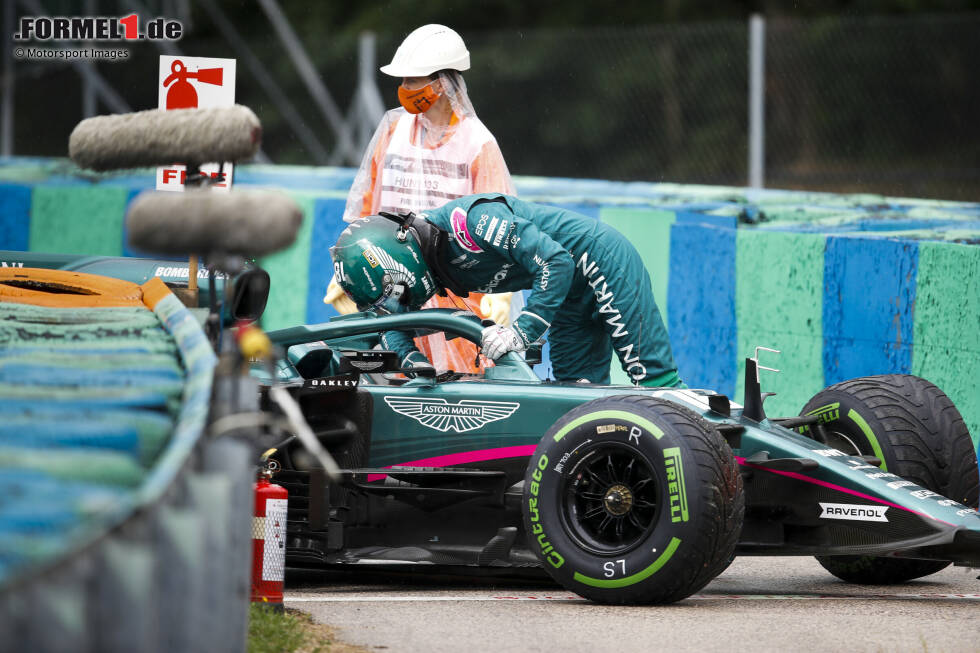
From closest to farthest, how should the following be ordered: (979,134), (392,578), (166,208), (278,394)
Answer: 1. (278,394)
2. (166,208)
3. (392,578)
4. (979,134)

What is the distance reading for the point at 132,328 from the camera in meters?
5.36

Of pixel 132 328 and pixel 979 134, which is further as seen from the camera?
pixel 979 134

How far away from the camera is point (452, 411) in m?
6.64

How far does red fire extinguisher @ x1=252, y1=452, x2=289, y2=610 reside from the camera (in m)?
5.73

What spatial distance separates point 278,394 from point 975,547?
3.16 meters

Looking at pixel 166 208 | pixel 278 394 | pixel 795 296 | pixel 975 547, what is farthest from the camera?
pixel 795 296

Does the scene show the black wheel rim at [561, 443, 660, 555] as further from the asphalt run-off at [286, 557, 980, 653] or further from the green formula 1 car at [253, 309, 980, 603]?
the asphalt run-off at [286, 557, 980, 653]

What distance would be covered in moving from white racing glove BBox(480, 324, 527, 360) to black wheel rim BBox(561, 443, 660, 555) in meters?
0.91

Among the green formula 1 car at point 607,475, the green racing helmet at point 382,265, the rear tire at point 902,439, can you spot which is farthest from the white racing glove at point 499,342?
the rear tire at point 902,439

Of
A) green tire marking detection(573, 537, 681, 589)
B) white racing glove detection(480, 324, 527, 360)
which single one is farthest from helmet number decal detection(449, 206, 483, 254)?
green tire marking detection(573, 537, 681, 589)

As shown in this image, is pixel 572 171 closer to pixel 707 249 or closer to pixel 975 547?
pixel 707 249

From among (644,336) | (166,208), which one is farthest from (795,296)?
(166,208)

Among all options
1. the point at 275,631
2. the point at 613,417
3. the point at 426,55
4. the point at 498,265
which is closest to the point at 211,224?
the point at 275,631

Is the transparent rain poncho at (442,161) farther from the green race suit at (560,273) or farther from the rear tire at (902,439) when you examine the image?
the rear tire at (902,439)
